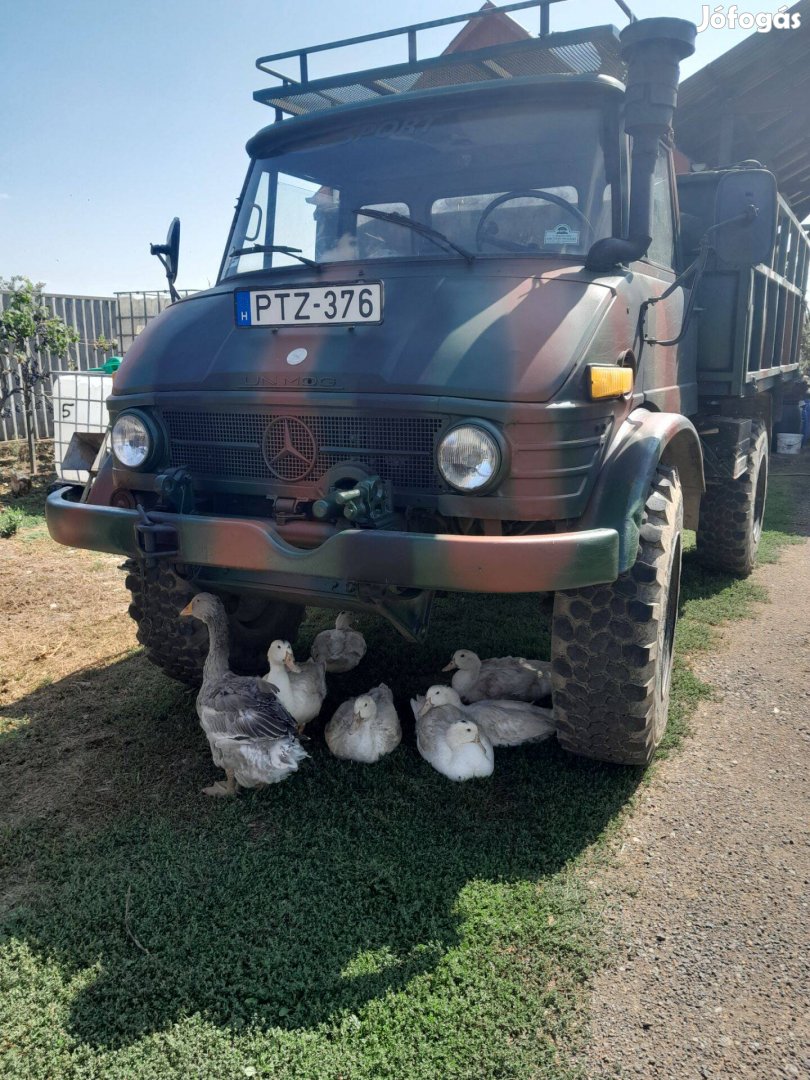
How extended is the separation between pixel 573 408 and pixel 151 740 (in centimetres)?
253

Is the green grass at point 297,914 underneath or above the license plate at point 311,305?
underneath

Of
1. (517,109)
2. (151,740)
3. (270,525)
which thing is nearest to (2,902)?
(151,740)

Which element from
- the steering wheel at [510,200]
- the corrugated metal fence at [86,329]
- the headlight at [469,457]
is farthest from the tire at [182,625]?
the corrugated metal fence at [86,329]

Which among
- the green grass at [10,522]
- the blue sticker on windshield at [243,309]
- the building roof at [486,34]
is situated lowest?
the green grass at [10,522]

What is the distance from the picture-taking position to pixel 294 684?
3855 millimetres

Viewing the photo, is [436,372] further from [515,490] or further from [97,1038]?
[97,1038]

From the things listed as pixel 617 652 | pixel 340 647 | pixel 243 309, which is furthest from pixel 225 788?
pixel 243 309

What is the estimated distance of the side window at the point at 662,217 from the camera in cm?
414

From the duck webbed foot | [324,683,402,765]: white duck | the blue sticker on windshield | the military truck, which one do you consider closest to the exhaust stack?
the military truck

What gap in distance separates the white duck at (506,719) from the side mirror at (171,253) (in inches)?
96.4

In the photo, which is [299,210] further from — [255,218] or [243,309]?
[243,309]

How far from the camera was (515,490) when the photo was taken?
2828 mm

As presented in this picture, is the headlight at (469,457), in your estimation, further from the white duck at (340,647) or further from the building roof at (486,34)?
the building roof at (486,34)

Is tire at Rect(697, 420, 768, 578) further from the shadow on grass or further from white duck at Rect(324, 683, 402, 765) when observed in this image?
white duck at Rect(324, 683, 402, 765)
